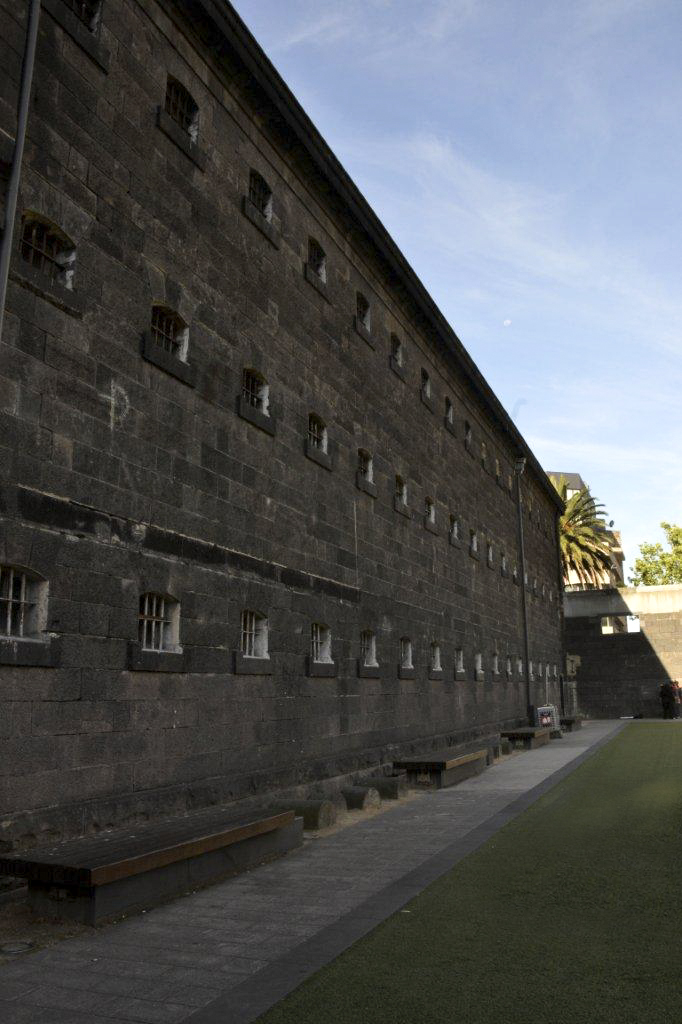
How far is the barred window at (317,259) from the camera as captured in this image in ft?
50.7

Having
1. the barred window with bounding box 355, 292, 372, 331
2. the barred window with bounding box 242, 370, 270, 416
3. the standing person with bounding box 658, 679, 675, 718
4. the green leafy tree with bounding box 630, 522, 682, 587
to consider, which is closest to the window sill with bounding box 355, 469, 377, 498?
the barred window with bounding box 355, 292, 372, 331

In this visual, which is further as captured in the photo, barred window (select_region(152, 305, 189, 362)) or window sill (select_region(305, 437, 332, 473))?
window sill (select_region(305, 437, 332, 473))

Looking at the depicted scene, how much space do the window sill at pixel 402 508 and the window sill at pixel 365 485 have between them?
131cm

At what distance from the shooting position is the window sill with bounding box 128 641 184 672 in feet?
29.9

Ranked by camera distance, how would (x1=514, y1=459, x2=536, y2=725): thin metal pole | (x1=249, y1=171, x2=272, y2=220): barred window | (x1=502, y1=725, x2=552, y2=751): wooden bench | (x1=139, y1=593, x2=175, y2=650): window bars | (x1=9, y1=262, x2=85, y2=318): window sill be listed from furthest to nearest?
(x1=514, y1=459, x2=536, y2=725): thin metal pole
(x1=502, y1=725, x2=552, y2=751): wooden bench
(x1=249, y1=171, x2=272, y2=220): barred window
(x1=139, y1=593, x2=175, y2=650): window bars
(x1=9, y1=262, x2=85, y2=318): window sill

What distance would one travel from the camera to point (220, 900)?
7.32 metres

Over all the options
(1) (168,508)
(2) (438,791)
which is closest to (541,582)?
(2) (438,791)

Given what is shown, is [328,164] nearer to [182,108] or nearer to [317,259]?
[317,259]

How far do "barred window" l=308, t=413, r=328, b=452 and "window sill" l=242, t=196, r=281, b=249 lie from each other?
9.62 feet

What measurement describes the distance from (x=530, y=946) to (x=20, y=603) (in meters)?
5.16

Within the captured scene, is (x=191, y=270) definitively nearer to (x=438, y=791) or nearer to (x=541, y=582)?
(x=438, y=791)

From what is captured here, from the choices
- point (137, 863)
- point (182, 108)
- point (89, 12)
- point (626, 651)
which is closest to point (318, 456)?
point (182, 108)

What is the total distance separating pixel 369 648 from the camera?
54.7ft

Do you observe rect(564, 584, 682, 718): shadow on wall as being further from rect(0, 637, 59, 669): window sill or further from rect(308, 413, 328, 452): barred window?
rect(0, 637, 59, 669): window sill
